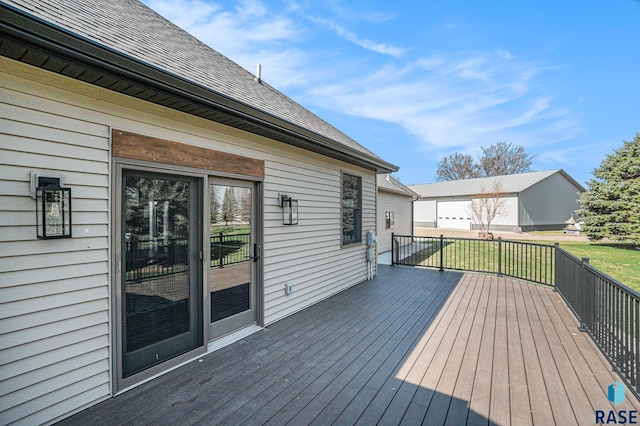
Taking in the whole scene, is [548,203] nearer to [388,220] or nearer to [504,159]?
[504,159]

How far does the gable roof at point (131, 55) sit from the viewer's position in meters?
1.75

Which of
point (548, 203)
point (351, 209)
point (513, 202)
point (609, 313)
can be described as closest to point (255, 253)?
point (351, 209)

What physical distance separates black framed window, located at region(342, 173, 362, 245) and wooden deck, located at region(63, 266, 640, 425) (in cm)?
199

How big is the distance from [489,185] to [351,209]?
22065 mm

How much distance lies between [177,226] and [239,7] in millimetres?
5162

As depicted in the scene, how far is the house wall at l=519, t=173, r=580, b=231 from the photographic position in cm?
2222

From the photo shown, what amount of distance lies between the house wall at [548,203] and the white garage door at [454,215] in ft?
12.4

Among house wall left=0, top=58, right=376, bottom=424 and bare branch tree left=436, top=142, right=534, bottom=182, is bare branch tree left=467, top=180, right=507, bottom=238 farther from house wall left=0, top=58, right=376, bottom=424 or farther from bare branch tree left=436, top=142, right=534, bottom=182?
house wall left=0, top=58, right=376, bottom=424

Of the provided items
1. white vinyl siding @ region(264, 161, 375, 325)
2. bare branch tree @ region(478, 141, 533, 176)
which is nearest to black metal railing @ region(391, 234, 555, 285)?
white vinyl siding @ region(264, 161, 375, 325)

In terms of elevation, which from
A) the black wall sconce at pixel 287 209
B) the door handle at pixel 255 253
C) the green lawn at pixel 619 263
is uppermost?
the black wall sconce at pixel 287 209

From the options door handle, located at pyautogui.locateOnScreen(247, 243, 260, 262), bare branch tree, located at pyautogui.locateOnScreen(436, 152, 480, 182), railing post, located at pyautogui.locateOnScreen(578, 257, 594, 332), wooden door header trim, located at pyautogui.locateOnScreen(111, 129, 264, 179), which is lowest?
railing post, located at pyautogui.locateOnScreen(578, 257, 594, 332)

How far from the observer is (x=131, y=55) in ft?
7.64

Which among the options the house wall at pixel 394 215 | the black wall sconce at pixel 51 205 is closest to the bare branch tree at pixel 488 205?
the house wall at pixel 394 215

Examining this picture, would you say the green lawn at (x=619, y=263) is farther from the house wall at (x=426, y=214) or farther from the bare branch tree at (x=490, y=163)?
the bare branch tree at (x=490, y=163)
